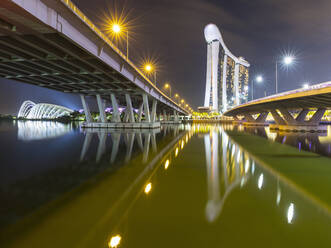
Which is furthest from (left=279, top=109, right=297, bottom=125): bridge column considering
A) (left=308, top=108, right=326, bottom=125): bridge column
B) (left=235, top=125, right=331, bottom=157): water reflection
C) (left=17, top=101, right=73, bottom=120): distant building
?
(left=17, top=101, right=73, bottom=120): distant building

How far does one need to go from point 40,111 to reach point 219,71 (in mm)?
147548

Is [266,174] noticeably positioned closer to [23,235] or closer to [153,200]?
[153,200]

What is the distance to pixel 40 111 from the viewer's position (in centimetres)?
14688

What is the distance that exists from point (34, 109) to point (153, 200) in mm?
170512

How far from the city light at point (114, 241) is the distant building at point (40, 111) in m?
167

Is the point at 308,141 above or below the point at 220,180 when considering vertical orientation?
above

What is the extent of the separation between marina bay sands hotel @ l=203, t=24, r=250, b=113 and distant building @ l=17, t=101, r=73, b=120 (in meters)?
120

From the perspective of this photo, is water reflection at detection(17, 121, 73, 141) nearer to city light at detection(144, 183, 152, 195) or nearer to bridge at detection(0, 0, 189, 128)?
bridge at detection(0, 0, 189, 128)

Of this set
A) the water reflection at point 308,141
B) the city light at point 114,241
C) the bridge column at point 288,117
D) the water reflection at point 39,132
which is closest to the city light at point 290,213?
the city light at point 114,241

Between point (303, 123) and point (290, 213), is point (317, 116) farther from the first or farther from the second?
point (290, 213)

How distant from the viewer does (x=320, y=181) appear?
6.22 metres

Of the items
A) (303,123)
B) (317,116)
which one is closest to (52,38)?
(303,123)

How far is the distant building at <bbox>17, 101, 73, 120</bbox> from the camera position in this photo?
144 meters

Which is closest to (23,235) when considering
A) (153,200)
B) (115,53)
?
(153,200)
